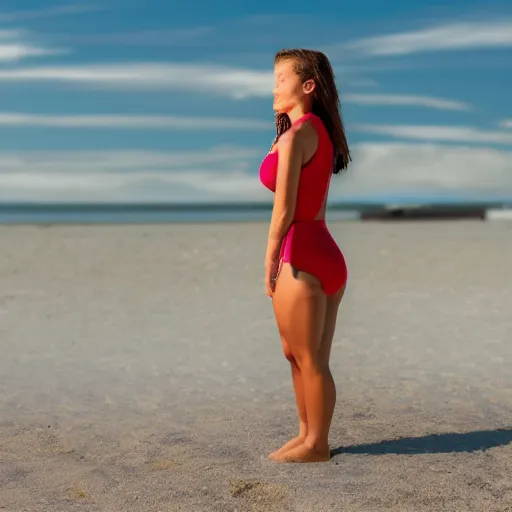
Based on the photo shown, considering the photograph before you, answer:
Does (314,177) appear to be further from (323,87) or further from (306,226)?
(323,87)

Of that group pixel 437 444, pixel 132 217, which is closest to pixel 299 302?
pixel 437 444

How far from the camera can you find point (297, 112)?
4.80 metres

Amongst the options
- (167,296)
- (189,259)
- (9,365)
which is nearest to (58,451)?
(9,365)

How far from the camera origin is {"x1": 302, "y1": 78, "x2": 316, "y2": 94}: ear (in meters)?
4.73

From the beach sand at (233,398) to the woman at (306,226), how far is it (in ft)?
1.99

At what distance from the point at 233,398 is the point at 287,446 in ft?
5.02

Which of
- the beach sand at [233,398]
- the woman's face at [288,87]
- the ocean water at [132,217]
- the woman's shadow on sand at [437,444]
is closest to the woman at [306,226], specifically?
the woman's face at [288,87]

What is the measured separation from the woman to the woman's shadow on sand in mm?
445

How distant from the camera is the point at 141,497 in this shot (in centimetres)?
434

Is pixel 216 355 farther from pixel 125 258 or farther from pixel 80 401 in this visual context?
pixel 125 258

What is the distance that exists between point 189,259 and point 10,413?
11.2m

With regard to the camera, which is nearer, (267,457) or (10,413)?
(267,457)

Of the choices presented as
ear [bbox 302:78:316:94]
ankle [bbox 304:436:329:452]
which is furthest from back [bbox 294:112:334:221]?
ankle [bbox 304:436:329:452]

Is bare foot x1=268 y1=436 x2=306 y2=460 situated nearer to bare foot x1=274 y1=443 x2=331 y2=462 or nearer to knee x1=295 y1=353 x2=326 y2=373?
bare foot x1=274 y1=443 x2=331 y2=462
